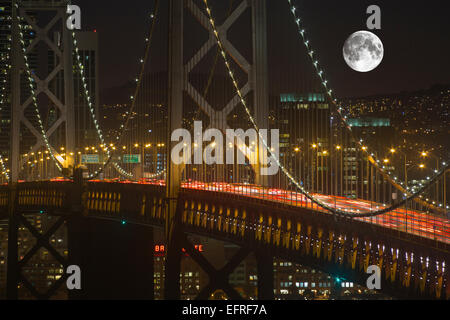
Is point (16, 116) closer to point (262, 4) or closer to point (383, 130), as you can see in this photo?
point (262, 4)

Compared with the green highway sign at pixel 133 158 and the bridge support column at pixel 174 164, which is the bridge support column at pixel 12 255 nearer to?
the green highway sign at pixel 133 158

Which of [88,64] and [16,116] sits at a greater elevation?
[88,64]

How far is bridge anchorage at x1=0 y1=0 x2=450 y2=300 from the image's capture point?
14.2 m

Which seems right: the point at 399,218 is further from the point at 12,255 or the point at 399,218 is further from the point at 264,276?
the point at 12,255

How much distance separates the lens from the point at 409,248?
1242 centimetres

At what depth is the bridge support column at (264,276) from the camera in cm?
2256

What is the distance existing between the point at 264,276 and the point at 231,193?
3.47 metres

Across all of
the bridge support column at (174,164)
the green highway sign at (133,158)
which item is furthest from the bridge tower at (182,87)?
the green highway sign at (133,158)

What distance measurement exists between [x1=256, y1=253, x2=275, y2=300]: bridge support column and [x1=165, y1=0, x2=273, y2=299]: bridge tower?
1.9 inches

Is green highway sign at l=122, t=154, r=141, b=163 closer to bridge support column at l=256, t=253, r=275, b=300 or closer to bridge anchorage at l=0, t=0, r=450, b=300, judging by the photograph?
bridge anchorage at l=0, t=0, r=450, b=300

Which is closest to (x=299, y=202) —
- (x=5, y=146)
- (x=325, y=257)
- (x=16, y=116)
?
(x=325, y=257)

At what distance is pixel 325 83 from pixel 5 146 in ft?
144

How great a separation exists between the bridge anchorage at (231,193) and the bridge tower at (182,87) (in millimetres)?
37

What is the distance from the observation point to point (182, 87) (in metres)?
23.5
